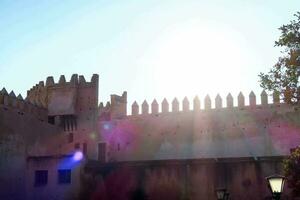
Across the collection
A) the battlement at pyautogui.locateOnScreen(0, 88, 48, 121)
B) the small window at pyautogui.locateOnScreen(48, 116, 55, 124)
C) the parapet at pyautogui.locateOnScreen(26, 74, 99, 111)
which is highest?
the parapet at pyautogui.locateOnScreen(26, 74, 99, 111)

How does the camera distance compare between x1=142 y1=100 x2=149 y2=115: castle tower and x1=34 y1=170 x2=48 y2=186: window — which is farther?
x1=142 y1=100 x2=149 y2=115: castle tower

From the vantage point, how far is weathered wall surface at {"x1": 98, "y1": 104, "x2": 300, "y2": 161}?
962 inches

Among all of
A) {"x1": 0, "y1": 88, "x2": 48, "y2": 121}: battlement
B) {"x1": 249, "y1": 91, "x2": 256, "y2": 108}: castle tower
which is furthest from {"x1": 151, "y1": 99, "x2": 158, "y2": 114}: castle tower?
{"x1": 0, "y1": 88, "x2": 48, "y2": 121}: battlement

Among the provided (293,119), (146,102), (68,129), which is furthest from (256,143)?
(68,129)

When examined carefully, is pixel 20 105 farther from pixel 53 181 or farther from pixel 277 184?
pixel 277 184

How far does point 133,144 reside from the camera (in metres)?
27.5

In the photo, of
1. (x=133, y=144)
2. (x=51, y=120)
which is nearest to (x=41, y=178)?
(x=51, y=120)

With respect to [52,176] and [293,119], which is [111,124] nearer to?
[52,176]

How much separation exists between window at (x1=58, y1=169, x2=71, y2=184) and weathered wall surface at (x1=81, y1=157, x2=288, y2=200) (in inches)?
35.8

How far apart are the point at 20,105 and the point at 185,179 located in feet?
31.6

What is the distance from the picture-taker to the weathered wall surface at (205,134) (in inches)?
962

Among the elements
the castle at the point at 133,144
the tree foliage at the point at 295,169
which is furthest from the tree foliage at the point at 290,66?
the castle at the point at 133,144

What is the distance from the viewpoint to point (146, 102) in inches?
1070

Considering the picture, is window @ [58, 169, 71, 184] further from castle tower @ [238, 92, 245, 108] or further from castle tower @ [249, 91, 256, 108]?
castle tower @ [249, 91, 256, 108]
